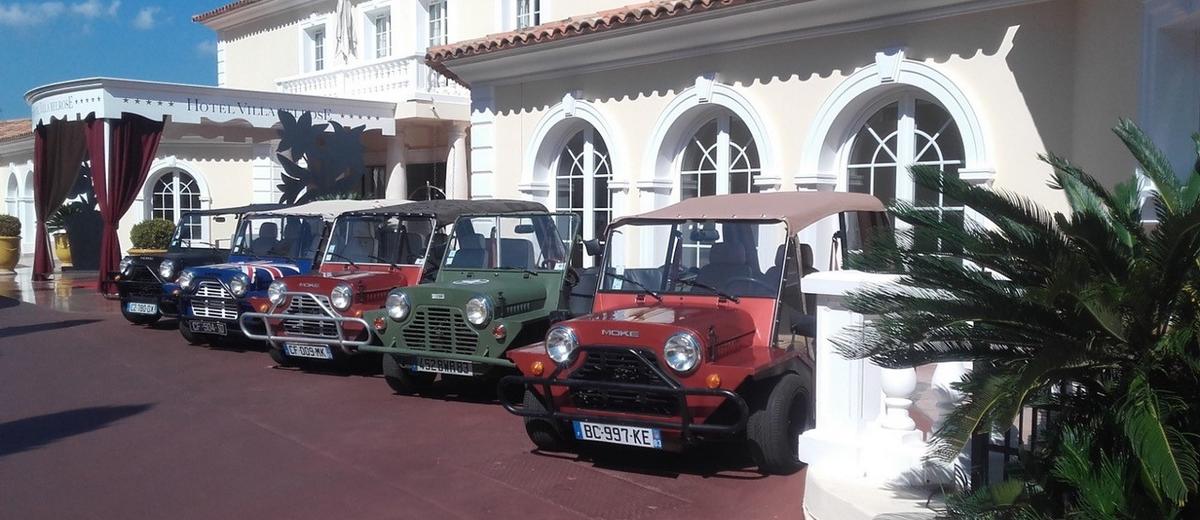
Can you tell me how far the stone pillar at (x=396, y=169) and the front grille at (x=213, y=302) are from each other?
743cm

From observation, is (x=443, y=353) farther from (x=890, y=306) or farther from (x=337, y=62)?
(x=337, y=62)

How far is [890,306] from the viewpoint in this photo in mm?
3670

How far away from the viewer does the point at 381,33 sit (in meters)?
19.5

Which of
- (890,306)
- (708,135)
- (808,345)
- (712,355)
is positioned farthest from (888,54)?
(890,306)

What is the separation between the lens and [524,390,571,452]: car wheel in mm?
6223

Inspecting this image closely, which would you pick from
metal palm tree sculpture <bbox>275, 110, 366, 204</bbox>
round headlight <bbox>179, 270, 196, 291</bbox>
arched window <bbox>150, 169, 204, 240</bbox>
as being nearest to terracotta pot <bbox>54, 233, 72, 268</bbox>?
arched window <bbox>150, 169, 204, 240</bbox>

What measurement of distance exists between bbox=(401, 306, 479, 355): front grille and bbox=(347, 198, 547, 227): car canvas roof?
5.44ft

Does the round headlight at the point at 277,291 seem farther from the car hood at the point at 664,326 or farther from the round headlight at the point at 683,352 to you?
the round headlight at the point at 683,352

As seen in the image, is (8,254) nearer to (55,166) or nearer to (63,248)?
(63,248)

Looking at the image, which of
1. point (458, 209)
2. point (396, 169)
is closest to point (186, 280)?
point (458, 209)

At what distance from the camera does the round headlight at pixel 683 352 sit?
5648mm

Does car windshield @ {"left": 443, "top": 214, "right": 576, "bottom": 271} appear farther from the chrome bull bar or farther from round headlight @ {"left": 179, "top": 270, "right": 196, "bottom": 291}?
round headlight @ {"left": 179, "top": 270, "right": 196, "bottom": 291}

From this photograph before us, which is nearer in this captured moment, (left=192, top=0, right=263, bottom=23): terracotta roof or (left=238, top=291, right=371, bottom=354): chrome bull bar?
(left=238, top=291, right=371, bottom=354): chrome bull bar

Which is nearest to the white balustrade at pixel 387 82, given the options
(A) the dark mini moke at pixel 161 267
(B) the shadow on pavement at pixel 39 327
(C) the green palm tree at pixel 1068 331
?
(A) the dark mini moke at pixel 161 267
